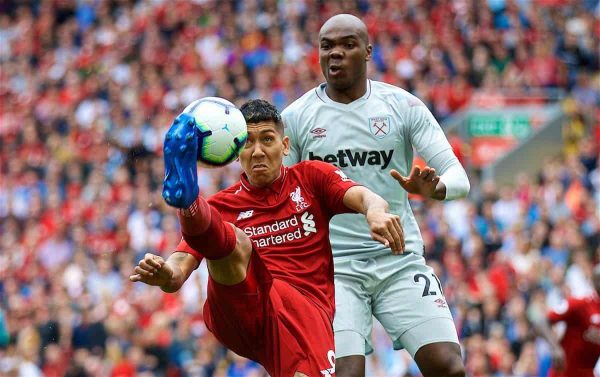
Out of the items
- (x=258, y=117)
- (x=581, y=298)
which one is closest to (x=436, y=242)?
(x=581, y=298)

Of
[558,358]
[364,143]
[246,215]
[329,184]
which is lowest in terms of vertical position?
[558,358]

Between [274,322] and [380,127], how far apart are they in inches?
62.8

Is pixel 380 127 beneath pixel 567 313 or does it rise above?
above

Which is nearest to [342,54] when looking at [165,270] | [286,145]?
[286,145]

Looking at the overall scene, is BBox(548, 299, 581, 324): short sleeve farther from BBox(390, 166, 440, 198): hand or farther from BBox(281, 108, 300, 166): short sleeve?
BBox(390, 166, 440, 198): hand

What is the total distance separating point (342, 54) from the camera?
833 cm

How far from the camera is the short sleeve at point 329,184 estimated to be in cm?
735

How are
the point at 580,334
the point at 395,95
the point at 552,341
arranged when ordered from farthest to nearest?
the point at 580,334 → the point at 552,341 → the point at 395,95

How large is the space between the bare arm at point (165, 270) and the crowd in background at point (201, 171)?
23.0 ft

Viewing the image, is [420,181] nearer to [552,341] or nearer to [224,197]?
[224,197]

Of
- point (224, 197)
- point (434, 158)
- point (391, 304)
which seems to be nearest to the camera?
point (224, 197)

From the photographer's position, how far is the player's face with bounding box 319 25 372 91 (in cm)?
834

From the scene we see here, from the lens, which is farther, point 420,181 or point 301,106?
point 301,106

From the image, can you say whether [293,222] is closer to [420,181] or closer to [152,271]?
[420,181]
